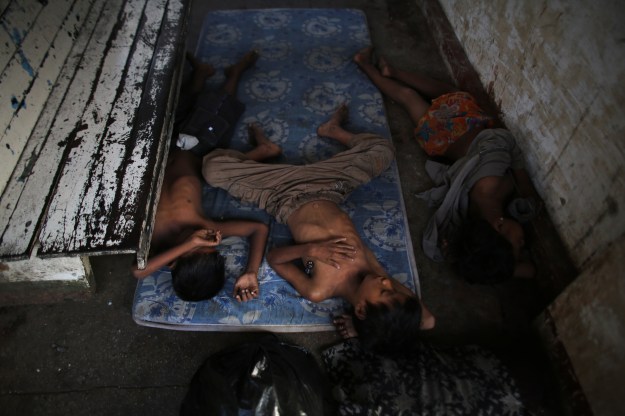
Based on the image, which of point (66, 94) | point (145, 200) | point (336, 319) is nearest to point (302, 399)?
point (336, 319)

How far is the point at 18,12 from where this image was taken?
82.0 inches

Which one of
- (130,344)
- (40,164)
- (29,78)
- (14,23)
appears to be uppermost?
(14,23)

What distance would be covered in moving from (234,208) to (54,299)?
1.22m

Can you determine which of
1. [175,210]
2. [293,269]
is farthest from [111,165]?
[293,269]

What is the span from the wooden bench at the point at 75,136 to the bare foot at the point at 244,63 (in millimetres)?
711

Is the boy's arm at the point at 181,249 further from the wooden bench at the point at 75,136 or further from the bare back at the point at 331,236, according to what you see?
the bare back at the point at 331,236

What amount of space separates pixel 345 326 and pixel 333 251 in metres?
0.43

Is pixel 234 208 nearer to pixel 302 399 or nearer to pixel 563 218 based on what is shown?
pixel 302 399

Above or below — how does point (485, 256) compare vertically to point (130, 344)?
above

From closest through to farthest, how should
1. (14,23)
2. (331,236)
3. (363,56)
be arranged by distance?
(14,23), (331,236), (363,56)

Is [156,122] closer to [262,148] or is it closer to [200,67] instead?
[262,148]

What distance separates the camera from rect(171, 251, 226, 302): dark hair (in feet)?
7.08

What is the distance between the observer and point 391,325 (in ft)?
6.35

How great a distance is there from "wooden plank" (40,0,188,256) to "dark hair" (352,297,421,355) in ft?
3.84
